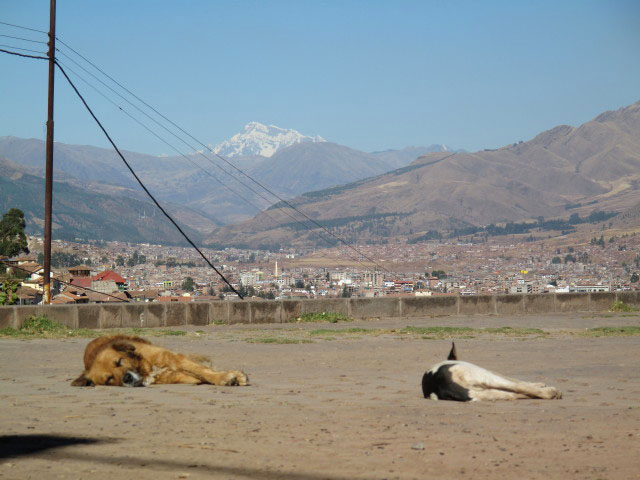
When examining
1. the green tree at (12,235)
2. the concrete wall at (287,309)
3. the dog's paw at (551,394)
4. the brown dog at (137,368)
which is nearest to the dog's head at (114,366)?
the brown dog at (137,368)

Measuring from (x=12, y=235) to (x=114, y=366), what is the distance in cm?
5145

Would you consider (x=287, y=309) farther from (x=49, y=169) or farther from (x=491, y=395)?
(x=491, y=395)

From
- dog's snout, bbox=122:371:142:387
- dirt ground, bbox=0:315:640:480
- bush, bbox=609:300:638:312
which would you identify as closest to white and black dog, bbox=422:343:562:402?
dirt ground, bbox=0:315:640:480

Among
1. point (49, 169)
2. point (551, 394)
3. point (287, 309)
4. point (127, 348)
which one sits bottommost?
point (551, 394)

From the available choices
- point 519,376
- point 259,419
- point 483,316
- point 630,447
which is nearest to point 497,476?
point 630,447

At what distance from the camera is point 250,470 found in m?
5.87

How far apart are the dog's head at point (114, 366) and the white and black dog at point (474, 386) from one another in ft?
11.2

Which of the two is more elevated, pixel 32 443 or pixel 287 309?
pixel 287 309

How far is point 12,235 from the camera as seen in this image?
58.2 m

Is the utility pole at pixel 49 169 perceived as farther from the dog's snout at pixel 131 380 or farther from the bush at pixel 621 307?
the bush at pixel 621 307

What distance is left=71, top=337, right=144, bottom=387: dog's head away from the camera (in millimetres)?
10062

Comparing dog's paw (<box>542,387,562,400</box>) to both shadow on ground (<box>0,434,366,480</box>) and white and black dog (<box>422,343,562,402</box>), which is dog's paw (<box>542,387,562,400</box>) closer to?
white and black dog (<box>422,343,562,402</box>)

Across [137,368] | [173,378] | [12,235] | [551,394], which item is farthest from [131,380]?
[12,235]

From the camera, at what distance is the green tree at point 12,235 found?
5636 centimetres
